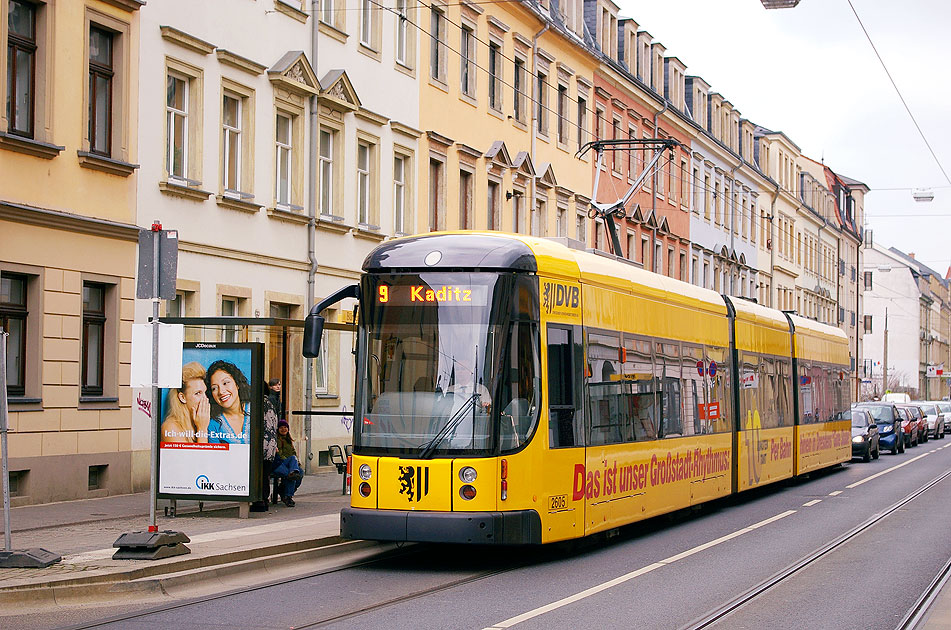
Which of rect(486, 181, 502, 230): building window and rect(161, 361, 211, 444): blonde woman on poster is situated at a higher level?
rect(486, 181, 502, 230): building window

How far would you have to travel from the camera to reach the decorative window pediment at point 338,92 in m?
27.2

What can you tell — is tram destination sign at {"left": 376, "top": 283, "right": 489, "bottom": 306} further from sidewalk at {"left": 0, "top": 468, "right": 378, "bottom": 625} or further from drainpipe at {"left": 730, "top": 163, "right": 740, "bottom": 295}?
drainpipe at {"left": 730, "top": 163, "right": 740, "bottom": 295}

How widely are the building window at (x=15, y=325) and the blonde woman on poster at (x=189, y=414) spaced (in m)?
3.65

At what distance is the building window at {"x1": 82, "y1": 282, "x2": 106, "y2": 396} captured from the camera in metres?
20.5

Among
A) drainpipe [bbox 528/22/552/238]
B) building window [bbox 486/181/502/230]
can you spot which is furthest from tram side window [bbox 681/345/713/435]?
drainpipe [bbox 528/22/552/238]

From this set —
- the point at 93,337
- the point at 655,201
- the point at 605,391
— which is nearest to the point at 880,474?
the point at 605,391

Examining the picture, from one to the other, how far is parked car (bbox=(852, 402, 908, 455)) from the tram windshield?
107 feet

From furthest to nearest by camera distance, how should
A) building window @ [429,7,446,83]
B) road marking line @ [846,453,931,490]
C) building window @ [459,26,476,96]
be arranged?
building window @ [459,26,476,96] < building window @ [429,7,446,83] < road marking line @ [846,453,931,490]

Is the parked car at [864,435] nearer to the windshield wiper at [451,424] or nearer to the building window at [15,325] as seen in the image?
the building window at [15,325]

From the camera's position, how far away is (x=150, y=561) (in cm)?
1216

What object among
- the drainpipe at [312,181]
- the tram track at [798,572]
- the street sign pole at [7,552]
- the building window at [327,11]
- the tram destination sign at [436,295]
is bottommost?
the tram track at [798,572]

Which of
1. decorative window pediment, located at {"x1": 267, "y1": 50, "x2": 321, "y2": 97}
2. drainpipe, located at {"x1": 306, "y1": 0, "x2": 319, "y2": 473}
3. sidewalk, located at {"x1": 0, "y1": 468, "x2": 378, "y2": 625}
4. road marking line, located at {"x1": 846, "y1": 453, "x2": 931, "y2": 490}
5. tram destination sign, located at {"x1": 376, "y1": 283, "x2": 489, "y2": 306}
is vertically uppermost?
decorative window pediment, located at {"x1": 267, "y1": 50, "x2": 321, "y2": 97}

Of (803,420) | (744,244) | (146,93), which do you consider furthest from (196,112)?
(744,244)

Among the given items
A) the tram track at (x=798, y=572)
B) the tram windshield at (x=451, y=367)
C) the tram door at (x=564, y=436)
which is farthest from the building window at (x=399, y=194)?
the tram windshield at (x=451, y=367)
